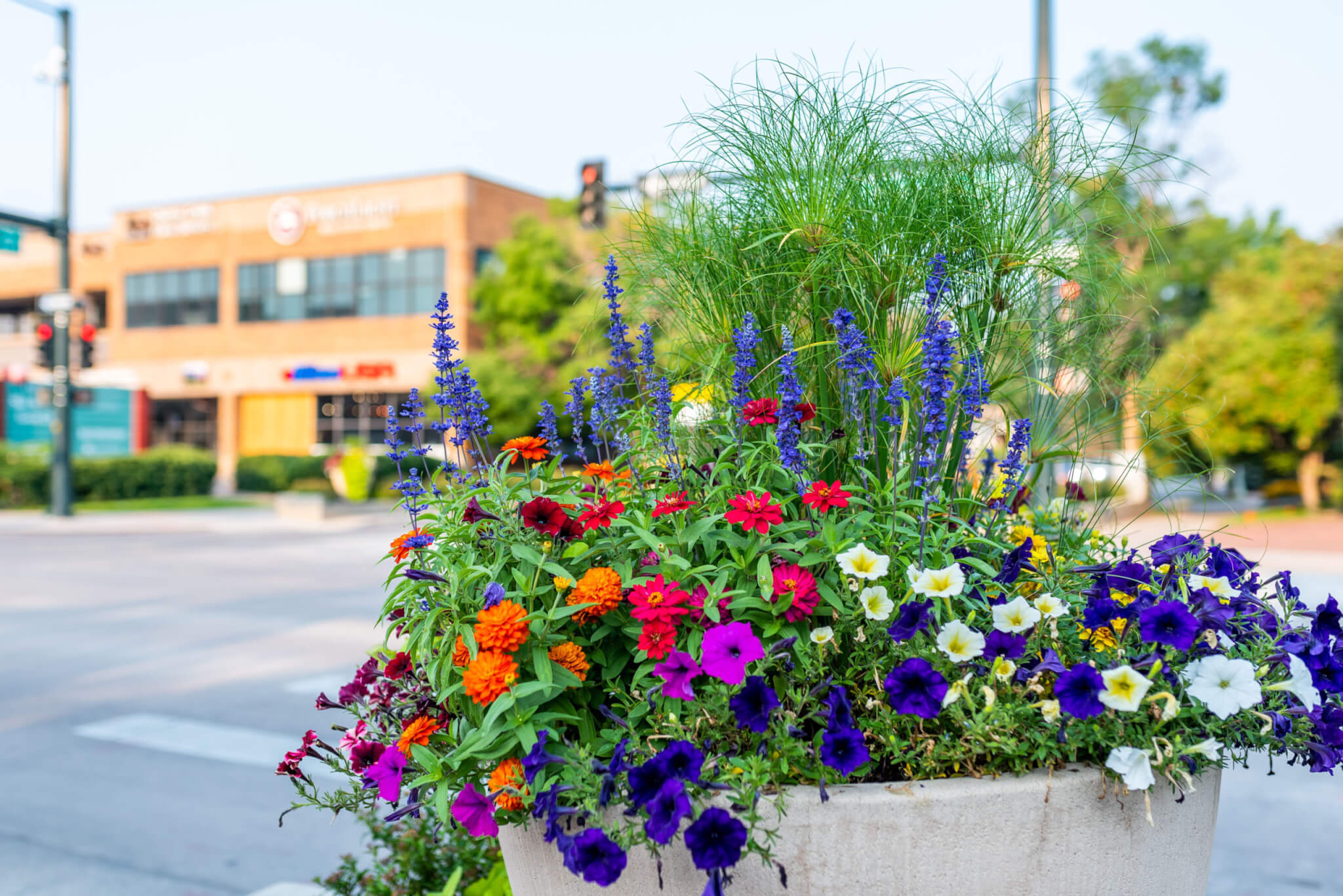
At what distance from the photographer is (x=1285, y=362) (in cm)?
2567

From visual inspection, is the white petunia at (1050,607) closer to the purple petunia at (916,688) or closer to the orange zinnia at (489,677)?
the purple petunia at (916,688)

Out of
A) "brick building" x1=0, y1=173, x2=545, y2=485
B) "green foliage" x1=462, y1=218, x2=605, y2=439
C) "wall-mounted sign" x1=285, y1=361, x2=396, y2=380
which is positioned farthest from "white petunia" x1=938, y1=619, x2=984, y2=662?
"wall-mounted sign" x1=285, y1=361, x2=396, y2=380

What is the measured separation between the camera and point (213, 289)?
126 ft

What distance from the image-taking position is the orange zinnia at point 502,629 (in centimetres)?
192

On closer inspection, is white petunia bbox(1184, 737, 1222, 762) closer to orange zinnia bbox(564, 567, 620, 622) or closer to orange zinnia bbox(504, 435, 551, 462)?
orange zinnia bbox(564, 567, 620, 622)

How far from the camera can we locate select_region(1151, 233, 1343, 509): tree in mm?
25516

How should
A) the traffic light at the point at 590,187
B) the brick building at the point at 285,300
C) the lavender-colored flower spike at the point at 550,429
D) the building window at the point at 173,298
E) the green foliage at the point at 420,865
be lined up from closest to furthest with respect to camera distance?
the lavender-colored flower spike at the point at 550,429 < the green foliage at the point at 420,865 < the traffic light at the point at 590,187 < the brick building at the point at 285,300 < the building window at the point at 173,298

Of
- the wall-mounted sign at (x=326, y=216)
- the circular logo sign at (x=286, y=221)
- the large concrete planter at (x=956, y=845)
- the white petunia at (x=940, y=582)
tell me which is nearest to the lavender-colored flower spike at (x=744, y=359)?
the white petunia at (x=940, y=582)

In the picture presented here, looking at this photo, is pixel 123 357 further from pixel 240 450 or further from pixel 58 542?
pixel 58 542

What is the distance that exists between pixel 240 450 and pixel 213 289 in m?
6.05

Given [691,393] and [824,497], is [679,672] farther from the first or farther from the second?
[691,393]

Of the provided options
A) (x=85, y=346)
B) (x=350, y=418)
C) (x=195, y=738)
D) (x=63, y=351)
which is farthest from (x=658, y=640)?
(x=350, y=418)

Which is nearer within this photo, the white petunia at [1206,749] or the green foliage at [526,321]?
the white petunia at [1206,749]

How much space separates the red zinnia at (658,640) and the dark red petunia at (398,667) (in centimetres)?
64
